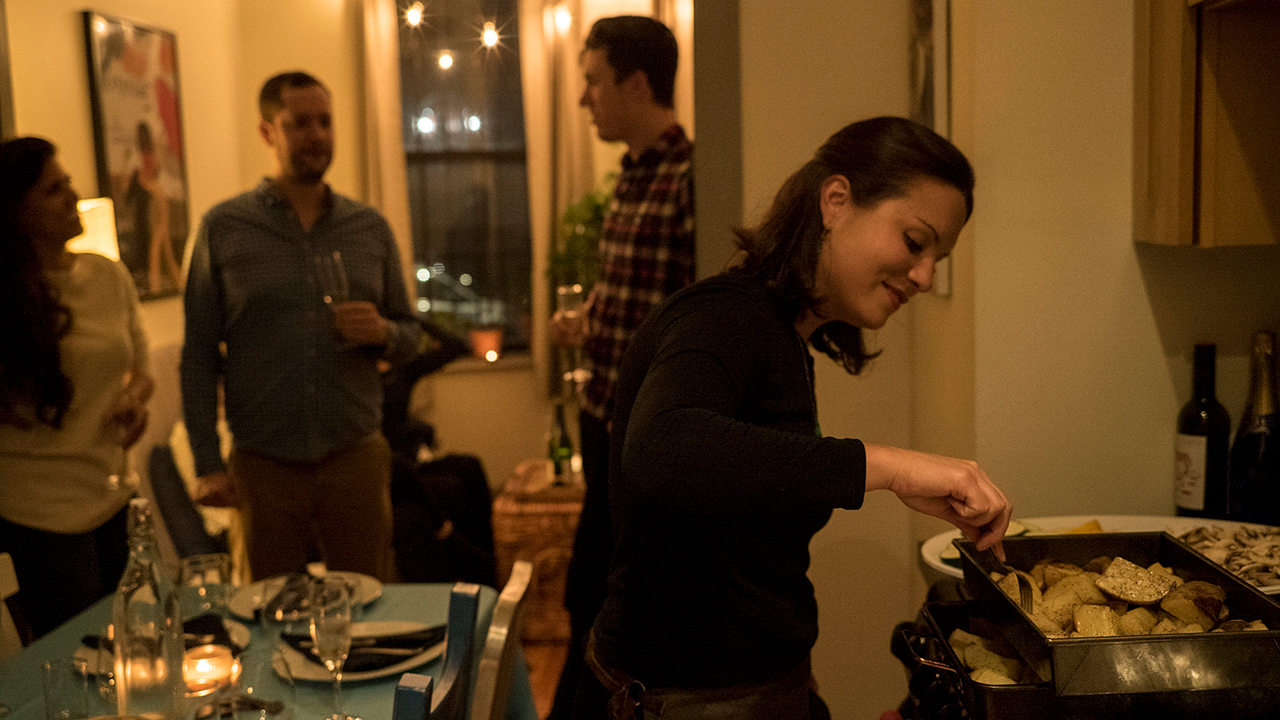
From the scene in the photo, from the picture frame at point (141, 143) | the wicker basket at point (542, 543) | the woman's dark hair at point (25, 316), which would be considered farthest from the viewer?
the wicker basket at point (542, 543)

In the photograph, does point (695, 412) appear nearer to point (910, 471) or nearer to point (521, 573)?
point (910, 471)

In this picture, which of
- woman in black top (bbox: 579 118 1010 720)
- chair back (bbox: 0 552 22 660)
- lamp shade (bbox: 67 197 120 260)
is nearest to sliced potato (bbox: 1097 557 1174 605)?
woman in black top (bbox: 579 118 1010 720)

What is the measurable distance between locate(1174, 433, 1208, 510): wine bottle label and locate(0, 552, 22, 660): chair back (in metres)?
1.82

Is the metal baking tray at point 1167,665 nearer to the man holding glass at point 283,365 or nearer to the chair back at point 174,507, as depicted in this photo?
the man holding glass at point 283,365

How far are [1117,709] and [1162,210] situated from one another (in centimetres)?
87

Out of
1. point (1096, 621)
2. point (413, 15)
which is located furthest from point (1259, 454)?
point (413, 15)

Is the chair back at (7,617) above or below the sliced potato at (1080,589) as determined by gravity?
below

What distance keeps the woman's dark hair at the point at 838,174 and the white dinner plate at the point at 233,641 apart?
39.2 inches

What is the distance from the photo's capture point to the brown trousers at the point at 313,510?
2631mm

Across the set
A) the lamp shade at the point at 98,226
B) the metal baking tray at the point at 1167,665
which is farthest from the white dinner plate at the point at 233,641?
the lamp shade at the point at 98,226

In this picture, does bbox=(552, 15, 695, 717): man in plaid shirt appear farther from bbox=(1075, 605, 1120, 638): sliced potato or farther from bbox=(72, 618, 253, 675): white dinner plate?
bbox=(1075, 605, 1120, 638): sliced potato

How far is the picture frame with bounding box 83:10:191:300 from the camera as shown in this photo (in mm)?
3555

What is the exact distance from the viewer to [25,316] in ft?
7.48

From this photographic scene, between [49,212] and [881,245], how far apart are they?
1.93m
